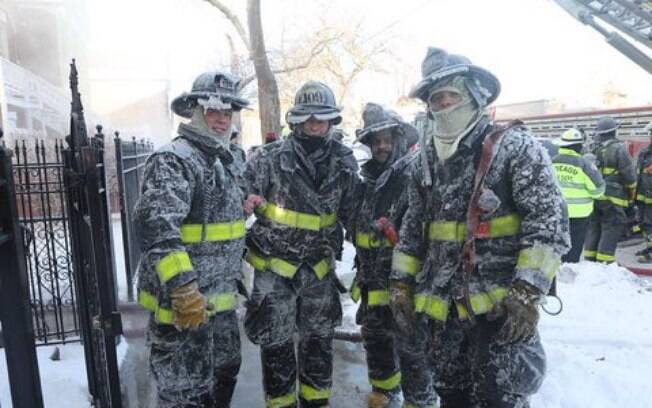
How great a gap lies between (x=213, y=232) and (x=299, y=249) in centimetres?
70

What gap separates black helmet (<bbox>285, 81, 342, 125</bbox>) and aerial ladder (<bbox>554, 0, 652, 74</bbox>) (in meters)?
8.97

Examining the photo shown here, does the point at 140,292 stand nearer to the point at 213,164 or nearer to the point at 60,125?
the point at 213,164

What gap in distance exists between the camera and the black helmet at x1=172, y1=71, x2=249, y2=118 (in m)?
2.73

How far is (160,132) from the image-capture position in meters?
37.3

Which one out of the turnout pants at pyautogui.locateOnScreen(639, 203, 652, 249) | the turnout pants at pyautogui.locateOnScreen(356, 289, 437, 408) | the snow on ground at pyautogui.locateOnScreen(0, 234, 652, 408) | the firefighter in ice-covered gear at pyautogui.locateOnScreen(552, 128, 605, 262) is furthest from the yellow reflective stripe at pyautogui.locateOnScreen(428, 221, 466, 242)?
the turnout pants at pyautogui.locateOnScreen(639, 203, 652, 249)

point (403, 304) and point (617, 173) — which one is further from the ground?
point (617, 173)

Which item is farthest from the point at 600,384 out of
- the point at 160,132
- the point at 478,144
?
the point at 160,132

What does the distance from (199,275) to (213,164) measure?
62 centimetres

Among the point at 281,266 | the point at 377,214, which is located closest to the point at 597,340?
the point at 377,214

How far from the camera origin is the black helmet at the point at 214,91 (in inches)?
107

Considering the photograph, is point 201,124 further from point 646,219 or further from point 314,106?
point 646,219

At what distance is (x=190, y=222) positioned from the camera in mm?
2684

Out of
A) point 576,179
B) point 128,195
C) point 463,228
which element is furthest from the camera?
point 128,195

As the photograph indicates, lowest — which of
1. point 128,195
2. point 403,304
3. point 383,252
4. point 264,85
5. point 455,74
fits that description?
point 403,304
